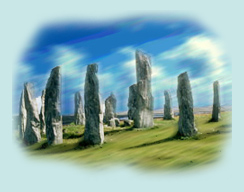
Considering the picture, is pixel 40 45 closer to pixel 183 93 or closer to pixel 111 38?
pixel 111 38

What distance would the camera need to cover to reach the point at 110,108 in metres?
15.7

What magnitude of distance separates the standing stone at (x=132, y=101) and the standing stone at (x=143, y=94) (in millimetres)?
125

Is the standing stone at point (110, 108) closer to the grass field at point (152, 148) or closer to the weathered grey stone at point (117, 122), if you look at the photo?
→ the weathered grey stone at point (117, 122)

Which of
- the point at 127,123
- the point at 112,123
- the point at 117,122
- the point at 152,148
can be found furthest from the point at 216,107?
the point at 112,123

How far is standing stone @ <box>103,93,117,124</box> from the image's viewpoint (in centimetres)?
1441

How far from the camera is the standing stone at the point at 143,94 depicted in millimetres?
13188

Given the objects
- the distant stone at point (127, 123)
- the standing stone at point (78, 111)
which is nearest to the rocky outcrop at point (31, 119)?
the standing stone at point (78, 111)

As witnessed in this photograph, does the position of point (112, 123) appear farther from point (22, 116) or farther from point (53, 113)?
point (22, 116)

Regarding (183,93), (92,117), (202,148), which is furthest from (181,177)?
(92,117)

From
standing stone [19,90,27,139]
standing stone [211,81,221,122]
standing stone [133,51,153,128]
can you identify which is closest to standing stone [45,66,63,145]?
standing stone [19,90,27,139]

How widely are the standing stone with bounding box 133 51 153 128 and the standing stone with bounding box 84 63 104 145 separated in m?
1.56

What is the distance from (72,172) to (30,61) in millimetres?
4579

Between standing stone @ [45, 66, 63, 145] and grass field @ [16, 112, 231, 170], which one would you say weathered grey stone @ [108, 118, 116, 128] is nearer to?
grass field @ [16, 112, 231, 170]

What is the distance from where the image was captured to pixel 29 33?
45.8ft
